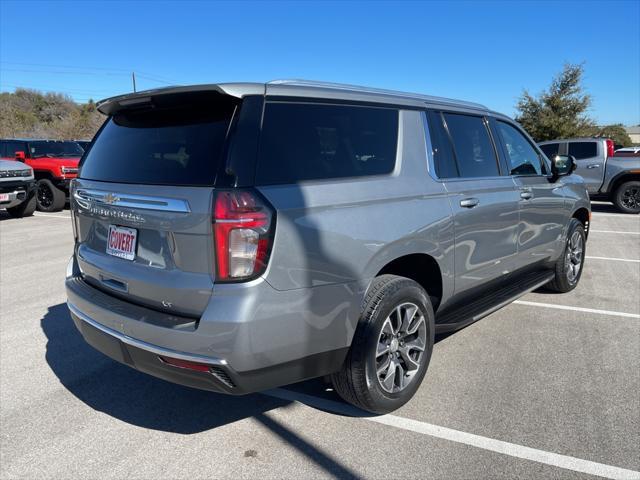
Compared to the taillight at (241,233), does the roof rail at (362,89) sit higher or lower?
higher

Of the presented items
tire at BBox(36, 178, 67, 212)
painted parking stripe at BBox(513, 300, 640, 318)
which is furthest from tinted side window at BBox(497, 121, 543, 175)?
tire at BBox(36, 178, 67, 212)

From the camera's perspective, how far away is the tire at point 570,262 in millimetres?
5434

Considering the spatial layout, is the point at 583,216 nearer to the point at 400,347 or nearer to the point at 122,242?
the point at 400,347

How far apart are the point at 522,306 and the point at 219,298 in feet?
13.0

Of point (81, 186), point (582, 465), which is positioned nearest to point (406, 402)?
point (582, 465)

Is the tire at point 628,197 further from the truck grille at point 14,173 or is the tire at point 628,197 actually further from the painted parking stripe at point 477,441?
the truck grille at point 14,173

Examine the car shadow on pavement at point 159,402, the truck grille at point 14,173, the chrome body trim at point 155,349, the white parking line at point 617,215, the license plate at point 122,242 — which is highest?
the truck grille at point 14,173

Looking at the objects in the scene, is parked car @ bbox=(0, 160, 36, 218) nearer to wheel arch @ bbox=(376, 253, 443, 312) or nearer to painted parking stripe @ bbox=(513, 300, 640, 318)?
wheel arch @ bbox=(376, 253, 443, 312)

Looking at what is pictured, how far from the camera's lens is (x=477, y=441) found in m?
2.84

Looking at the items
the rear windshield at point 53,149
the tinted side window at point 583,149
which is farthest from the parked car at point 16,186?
the tinted side window at point 583,149

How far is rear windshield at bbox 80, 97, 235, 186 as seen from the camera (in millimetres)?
2475

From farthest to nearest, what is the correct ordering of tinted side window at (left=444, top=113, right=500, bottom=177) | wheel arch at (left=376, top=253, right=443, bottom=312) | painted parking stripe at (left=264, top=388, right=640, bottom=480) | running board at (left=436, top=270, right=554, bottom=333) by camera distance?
1. tinted side window at (left=444, top=113, right=500, bottom=177)
2. running board at (left=436, top=270, right=554, bottom=333)
3. wheel arch at (left=376, top=253, right=443, bottom=312)
4. painted parking stripe at (left=264, top=388, right=640, bottom=480)

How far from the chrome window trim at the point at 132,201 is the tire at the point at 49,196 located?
1126 centimetres

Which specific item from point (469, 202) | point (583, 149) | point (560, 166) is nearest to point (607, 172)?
point (583, 149)
